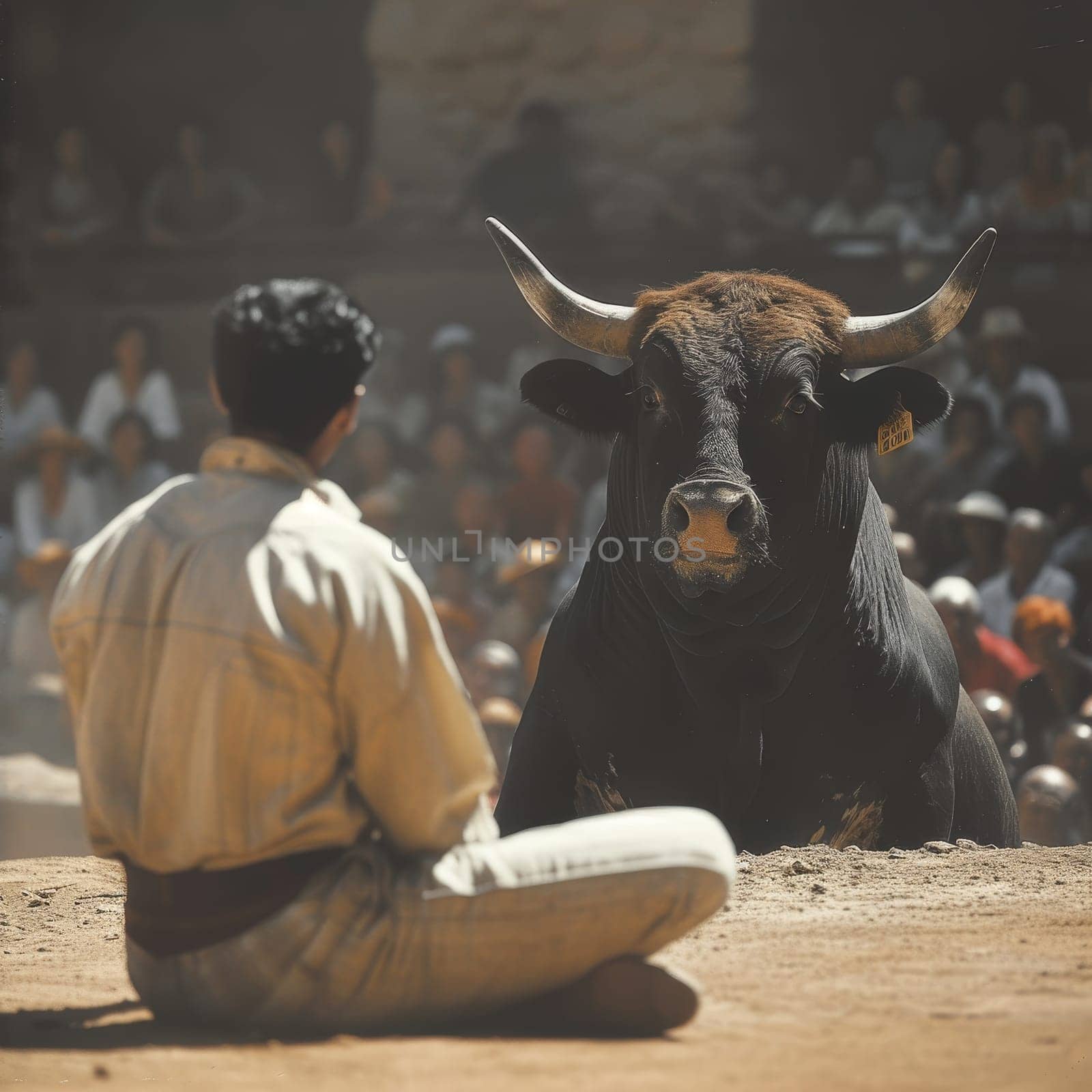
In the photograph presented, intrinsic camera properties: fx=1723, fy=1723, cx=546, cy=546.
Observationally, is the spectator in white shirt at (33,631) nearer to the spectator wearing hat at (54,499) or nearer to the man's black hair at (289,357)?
the spectator wearing hat at (54,499)

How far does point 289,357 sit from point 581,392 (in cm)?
269

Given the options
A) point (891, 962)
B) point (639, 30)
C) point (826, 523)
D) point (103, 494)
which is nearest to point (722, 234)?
point (639, 30)

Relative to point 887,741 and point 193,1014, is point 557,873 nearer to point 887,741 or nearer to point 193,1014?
point 193,1014

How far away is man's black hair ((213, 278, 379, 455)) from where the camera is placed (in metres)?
2.62

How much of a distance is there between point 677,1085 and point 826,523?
2.80 metres

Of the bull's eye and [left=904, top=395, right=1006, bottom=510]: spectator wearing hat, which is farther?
[left=904, top=395, right=1006, bottom=510]: spectator wearing hat

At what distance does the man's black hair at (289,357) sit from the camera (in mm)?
2621

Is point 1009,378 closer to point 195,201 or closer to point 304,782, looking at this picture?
point 195,201

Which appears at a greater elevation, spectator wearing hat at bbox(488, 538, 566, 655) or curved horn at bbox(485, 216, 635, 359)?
curved horn at bbox(485, 216, 635, 359)

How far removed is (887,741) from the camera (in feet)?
16.4

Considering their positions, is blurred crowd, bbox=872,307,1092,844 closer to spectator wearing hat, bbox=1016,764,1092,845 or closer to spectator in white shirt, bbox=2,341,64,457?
spectator wearing hat, bbox=1016,764,1092,845

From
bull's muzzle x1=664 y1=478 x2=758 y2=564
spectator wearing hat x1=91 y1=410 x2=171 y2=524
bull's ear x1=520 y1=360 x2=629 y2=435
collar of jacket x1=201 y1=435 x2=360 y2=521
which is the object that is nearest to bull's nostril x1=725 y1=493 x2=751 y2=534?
bull's muzzle x1=664 y1=478 x2=758 y2=564

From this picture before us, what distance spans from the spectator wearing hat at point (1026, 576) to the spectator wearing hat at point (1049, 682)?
1.45ft

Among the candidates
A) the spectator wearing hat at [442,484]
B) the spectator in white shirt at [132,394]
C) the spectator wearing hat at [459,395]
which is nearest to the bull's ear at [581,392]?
the spectator wearing hat at [442,484]
